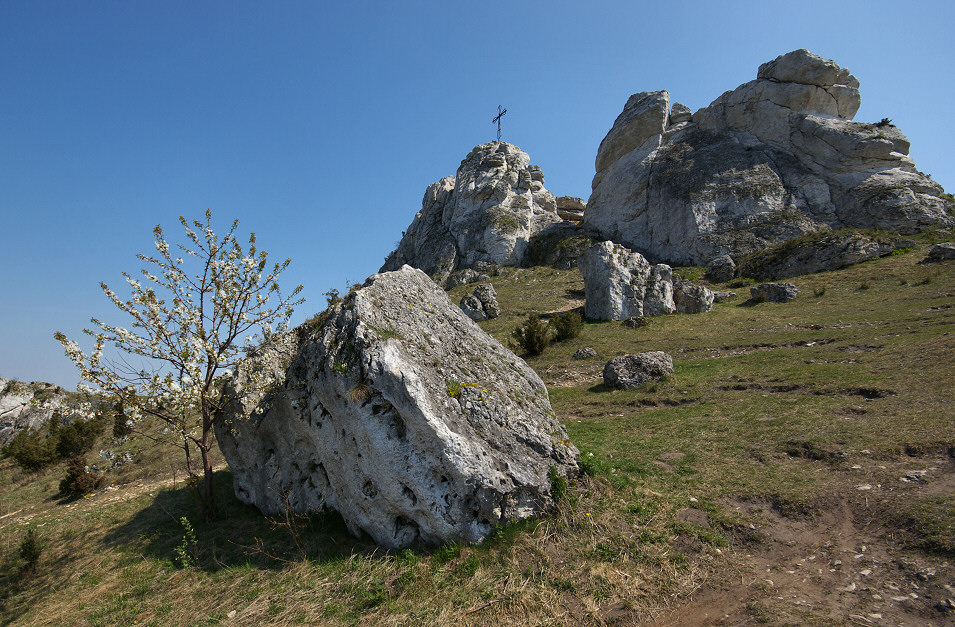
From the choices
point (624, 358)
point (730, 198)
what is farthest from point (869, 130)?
point (624, 358)

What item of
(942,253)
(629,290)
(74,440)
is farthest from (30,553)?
(942,253)

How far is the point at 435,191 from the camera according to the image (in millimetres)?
62281

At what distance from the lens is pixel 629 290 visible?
2623 cm

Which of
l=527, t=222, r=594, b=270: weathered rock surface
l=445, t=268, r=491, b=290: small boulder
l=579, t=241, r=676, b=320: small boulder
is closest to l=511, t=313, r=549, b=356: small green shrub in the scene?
l=579, t=241, r=676, b=320: small boulder

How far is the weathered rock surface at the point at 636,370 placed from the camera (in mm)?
13680

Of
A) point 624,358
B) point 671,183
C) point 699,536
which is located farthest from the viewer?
point 671,183

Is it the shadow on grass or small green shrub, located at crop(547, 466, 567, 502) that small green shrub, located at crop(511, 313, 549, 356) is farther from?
the shadow on grass

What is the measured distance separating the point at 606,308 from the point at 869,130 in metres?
37.0

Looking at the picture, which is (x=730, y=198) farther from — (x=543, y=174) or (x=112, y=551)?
(x=112, y=551)

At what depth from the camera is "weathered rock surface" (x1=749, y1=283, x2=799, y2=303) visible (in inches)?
939

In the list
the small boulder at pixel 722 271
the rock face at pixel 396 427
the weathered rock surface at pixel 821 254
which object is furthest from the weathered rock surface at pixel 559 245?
the rock face at pixel 396 427

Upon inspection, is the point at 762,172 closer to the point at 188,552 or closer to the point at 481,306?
the point at 481,306

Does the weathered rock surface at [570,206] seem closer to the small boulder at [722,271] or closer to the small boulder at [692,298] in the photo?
the small boulder at [722,271]

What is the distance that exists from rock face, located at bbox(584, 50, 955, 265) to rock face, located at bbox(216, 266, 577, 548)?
38.5m
